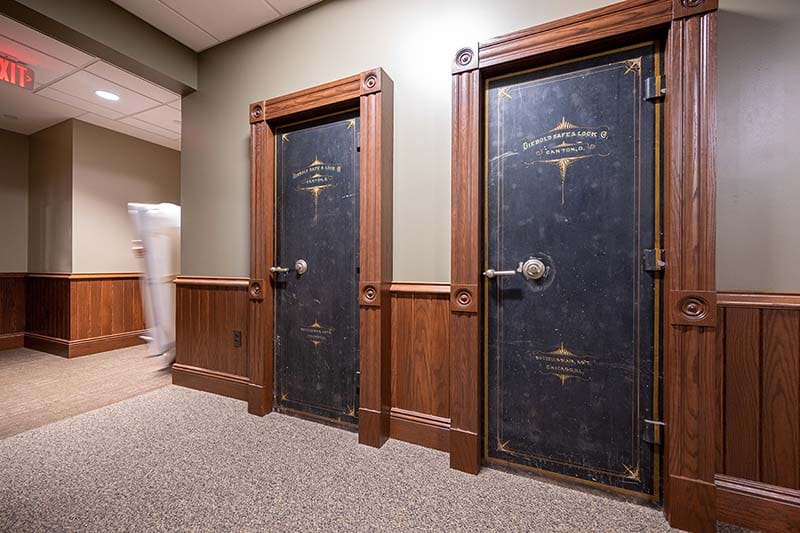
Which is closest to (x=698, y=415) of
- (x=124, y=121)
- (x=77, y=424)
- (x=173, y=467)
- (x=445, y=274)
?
(x=445, y=274)

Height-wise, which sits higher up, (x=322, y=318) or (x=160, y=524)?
(x=322, y=318)

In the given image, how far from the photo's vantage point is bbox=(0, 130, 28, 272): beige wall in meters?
4.11

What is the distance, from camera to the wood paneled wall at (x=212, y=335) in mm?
2533

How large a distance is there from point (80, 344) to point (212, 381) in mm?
2422

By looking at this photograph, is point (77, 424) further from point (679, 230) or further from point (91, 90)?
point (679, 230)

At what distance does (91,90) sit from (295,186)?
2781 mm

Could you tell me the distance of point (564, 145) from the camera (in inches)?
60.6

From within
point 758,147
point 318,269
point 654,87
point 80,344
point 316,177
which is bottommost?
point 80,344

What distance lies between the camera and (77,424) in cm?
209

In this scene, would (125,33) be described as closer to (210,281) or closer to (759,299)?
(210,281)

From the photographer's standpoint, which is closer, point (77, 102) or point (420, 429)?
point (420, 429)

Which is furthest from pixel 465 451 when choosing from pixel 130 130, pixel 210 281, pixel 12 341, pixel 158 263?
pixel 12 341

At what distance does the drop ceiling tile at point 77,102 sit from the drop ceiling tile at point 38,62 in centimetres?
13

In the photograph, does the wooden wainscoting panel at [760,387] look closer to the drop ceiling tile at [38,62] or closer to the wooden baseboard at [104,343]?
the drop ceiling tile at [38,62]
